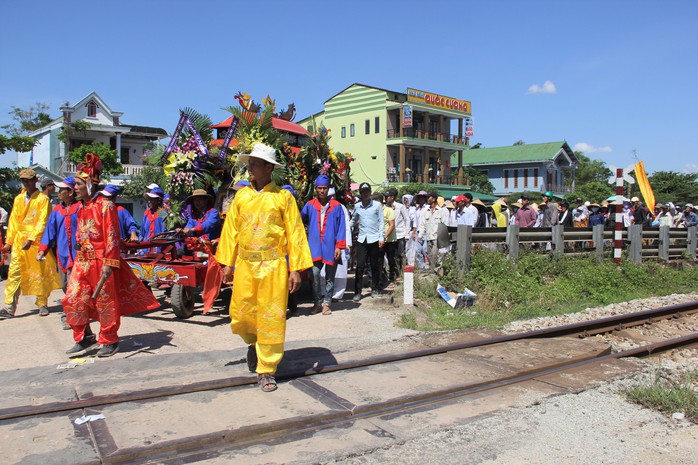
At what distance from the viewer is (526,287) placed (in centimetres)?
1088

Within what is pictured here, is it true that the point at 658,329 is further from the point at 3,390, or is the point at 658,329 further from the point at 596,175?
the point at 596,175

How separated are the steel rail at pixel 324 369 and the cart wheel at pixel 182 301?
3009mm

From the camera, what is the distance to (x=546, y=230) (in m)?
12.6

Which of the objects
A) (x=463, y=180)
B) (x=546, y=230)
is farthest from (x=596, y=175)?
(x=546, y=230)

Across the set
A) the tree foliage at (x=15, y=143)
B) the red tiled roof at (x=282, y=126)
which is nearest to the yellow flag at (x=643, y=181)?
the red tiled roof at (x=282, y=126)

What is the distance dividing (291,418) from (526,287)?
7.43 m

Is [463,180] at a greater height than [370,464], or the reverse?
[463,180]

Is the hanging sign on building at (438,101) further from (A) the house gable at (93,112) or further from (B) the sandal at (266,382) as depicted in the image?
(B) the sandal at (266,382)

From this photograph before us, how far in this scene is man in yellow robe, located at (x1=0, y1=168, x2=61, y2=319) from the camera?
28.2ft

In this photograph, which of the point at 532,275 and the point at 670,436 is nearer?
the point at 670,436

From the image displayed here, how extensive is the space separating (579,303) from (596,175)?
198 feet

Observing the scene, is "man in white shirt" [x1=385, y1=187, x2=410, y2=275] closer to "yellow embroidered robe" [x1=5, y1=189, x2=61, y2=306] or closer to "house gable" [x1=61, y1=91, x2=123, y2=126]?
"yellow embroidered robe" [x1=5, y1=189, x2=61, y2=306]

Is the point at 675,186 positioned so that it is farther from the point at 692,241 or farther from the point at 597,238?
the point at 597,238

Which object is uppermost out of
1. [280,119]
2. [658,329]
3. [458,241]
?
[280,119]
